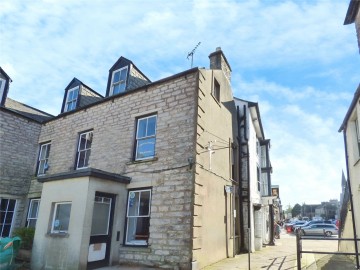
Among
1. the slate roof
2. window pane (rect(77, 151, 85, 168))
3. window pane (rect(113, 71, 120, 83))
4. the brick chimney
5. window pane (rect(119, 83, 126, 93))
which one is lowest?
window pane (rect(77, 151, 85, 168))

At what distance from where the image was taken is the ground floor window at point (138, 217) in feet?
32.5

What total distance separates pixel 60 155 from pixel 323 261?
1282 cm

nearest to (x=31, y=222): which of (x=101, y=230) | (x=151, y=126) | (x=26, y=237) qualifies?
(x=26, y=237)

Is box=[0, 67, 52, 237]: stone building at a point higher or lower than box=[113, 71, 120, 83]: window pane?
lower

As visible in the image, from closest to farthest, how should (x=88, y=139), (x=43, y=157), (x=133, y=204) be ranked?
(x=133, y=204), (x=88, y=139), (x=43, y=157)

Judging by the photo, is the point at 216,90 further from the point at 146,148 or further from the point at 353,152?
the point at 353,152

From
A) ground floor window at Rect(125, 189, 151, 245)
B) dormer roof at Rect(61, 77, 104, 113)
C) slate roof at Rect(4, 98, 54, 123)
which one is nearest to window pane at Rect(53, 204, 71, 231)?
ground floor window at Rect(125, 189, 151, 245)

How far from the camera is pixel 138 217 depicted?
1014cm

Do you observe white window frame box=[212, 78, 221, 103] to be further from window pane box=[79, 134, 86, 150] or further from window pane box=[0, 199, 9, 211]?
window pane box=[0, 199, 9, 211]

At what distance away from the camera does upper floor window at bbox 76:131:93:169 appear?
1297cm

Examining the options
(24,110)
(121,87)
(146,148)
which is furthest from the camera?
(24,110)

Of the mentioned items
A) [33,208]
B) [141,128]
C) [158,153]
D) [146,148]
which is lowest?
[33,208]

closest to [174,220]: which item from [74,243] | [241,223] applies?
[74,243]

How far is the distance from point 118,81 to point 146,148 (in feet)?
16.4
